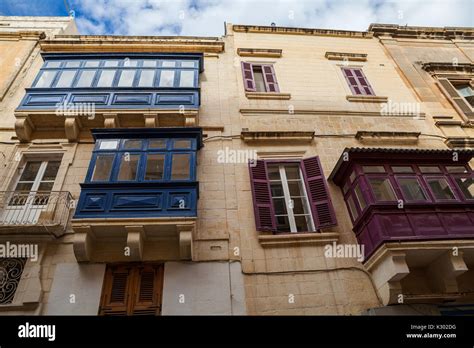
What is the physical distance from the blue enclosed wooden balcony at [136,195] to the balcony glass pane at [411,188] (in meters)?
4.88

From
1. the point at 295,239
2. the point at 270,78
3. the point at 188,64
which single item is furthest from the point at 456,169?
the point at 188,64

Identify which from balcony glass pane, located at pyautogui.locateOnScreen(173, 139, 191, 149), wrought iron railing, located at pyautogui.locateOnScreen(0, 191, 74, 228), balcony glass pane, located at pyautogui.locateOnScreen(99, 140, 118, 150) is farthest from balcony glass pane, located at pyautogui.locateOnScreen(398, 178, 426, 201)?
wrought iron railing, located at pyautogui.locateOnScreen(0, 191, 74, 228)

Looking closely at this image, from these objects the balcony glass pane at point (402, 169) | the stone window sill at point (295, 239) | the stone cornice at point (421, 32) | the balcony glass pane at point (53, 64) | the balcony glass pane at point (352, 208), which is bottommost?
the stone window sill at point (295, 239)

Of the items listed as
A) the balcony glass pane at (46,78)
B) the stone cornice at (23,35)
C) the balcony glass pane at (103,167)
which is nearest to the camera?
the balcony glass pane at (103,167)

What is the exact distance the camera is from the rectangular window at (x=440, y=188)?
742 centimetres

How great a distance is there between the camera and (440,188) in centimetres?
755

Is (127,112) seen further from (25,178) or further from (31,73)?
(31,73)

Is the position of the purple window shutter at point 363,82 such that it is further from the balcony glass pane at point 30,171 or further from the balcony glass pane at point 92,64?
the balcony glass pane at point 30,171

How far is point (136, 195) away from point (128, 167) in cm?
99

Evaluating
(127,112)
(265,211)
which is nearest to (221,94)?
(127,112)

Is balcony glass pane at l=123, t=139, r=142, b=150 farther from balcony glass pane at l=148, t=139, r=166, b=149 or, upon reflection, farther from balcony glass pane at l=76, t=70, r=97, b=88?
balcony glass pane at l=76, t=70, r=97, b=88

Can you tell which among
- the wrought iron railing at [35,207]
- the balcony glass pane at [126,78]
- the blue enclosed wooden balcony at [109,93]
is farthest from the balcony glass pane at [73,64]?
the wrought iron railing at [35,207]

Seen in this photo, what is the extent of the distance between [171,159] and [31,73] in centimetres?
693
